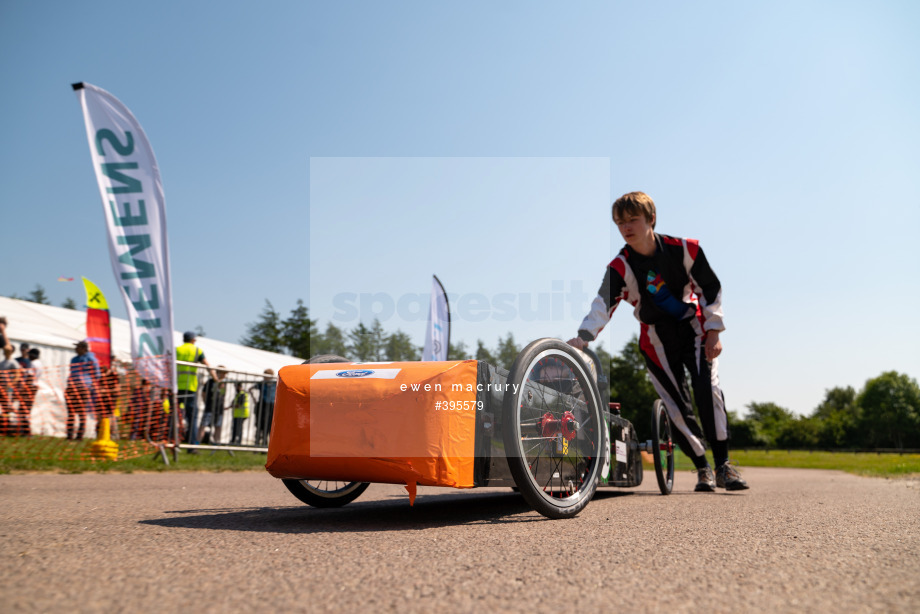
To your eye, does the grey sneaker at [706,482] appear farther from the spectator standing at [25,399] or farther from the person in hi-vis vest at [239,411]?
the spectator standing at [25,399]

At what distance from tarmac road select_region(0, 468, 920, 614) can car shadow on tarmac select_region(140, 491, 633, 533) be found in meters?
0.01

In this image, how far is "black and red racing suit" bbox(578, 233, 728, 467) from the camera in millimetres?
4918

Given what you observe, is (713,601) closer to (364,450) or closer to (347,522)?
(364,450)

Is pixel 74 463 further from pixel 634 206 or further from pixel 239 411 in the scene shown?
pixel 634 206

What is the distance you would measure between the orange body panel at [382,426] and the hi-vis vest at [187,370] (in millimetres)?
7703

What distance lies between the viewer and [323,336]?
491cm

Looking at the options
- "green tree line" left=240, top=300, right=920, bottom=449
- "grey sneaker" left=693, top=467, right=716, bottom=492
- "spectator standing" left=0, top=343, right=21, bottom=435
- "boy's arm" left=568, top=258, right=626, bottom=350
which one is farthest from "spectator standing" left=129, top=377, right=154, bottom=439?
"green tree line" left=240, top=300, right=920, bottom=449

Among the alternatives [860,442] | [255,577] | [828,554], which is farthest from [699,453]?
[860,442]

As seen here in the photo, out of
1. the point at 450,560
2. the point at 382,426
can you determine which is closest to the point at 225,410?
the point at 382,426

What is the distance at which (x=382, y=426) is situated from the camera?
270 cm

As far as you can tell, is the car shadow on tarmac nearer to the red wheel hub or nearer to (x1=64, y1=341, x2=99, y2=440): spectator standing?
the red wheel hub

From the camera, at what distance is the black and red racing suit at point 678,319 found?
4918 mm

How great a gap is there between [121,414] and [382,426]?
9.19 m

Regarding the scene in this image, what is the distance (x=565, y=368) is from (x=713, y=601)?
2010 millimetres
